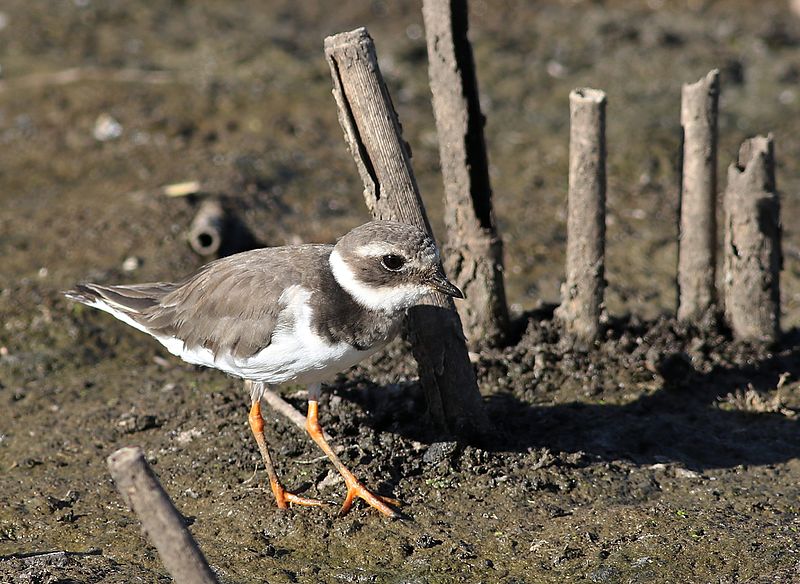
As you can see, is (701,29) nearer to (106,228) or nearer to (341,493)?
A: (106,228)

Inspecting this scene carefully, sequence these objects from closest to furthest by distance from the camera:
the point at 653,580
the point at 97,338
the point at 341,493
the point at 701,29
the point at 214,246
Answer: the point at 653,580
the point at 341,493
the point at 97,338
the point at 214,246
the point at 701,29

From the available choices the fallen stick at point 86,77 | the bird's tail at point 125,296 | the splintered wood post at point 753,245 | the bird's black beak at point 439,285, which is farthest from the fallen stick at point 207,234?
the splintered wood post at point 753,245

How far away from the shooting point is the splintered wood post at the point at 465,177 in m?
6.49

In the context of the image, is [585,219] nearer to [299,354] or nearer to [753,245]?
[753,245]

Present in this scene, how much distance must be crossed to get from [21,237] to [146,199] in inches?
46.5

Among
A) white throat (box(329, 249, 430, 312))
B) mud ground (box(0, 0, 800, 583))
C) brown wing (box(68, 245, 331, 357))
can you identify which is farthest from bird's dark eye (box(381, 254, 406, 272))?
mud ground (box(0, 0, 800, 583))

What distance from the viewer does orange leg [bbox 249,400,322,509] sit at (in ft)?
19.7

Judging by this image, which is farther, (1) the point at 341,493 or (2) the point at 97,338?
(2) the point at 97,338

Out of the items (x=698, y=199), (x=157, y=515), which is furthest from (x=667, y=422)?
(x=157, y=515)

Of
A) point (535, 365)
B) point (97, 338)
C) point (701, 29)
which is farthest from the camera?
point (701, 29)

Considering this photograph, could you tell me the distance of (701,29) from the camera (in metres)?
13.1

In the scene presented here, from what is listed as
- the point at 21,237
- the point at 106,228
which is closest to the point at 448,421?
the point at 106,228

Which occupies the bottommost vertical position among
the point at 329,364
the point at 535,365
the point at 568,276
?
the point at 535,365

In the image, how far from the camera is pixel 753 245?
7.27 metres
